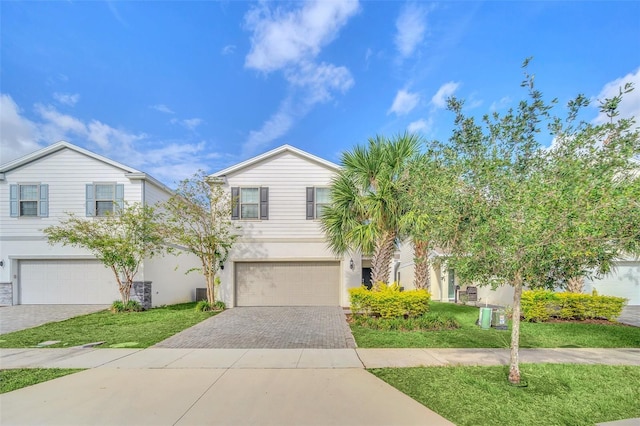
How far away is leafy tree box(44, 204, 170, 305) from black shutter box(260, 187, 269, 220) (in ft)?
14.8

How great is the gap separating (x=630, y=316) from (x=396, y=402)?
43.9 feet

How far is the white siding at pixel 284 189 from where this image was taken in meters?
13.4

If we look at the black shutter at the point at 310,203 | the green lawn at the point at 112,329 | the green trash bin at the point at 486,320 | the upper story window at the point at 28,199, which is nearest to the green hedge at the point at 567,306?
the green trash bin at the point at 486,320

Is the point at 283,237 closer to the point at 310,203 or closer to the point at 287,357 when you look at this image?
the point at 310,203

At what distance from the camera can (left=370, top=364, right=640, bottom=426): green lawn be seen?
12.3 feet

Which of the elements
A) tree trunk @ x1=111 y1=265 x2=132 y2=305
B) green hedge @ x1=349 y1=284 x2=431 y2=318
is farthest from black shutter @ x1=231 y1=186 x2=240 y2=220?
green hedge @ x1=349 y1=284 x2=431 y2=318

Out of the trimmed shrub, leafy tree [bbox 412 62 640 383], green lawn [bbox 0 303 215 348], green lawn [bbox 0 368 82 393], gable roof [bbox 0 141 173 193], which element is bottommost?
green lawn [bbox 0 303 215 348]

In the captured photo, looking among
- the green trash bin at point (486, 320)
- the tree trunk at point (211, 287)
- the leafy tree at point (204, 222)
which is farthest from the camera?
the tree trunk at point (211, 287)

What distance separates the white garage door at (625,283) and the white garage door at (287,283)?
1326 cm

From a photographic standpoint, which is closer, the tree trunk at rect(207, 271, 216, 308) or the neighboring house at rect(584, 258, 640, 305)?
the tree trunk at rect(207, 271, 216, 308)

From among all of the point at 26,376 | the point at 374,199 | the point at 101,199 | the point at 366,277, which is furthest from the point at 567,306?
the point at 101,199

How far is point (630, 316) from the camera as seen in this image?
443 inches

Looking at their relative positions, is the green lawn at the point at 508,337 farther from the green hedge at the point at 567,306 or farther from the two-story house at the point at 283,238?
the two-story house at the point at 283,238

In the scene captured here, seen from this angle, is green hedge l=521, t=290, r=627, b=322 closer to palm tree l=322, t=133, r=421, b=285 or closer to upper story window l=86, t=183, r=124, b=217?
palm tree l=322, t=133, r=421, b=285
